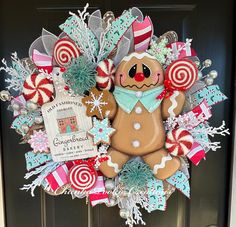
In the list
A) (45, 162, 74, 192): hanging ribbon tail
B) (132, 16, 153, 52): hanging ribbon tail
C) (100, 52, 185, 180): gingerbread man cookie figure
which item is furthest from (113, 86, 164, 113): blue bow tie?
(45, 162, 74, 192): hanging ribbon tail

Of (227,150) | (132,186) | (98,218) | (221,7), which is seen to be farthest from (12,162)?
(221,7)

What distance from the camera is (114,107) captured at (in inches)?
31.0

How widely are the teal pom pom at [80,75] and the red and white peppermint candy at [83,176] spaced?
19 centimetres

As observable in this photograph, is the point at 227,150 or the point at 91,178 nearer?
the point at 91,178

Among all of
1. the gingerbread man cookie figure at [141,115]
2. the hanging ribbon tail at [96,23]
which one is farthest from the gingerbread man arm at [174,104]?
the hanging ribbon tail at [96,23]

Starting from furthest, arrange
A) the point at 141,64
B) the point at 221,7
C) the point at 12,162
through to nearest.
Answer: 1. the point at 12,162
2. the point at 221,7
3. the point at 141,64

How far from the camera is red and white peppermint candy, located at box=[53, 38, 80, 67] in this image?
0.79 m

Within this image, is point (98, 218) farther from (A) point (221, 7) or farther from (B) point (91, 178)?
(A) point (221, 7)

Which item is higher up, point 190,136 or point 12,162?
point 190,136

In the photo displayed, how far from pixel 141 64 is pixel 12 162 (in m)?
0.59

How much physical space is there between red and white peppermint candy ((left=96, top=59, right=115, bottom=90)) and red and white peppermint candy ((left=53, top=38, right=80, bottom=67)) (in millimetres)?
Result: 68

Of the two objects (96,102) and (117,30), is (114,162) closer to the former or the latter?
(96,102)

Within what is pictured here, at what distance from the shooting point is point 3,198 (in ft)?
3.63

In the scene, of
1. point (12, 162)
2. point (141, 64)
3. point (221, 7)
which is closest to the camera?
point (141, 64)
